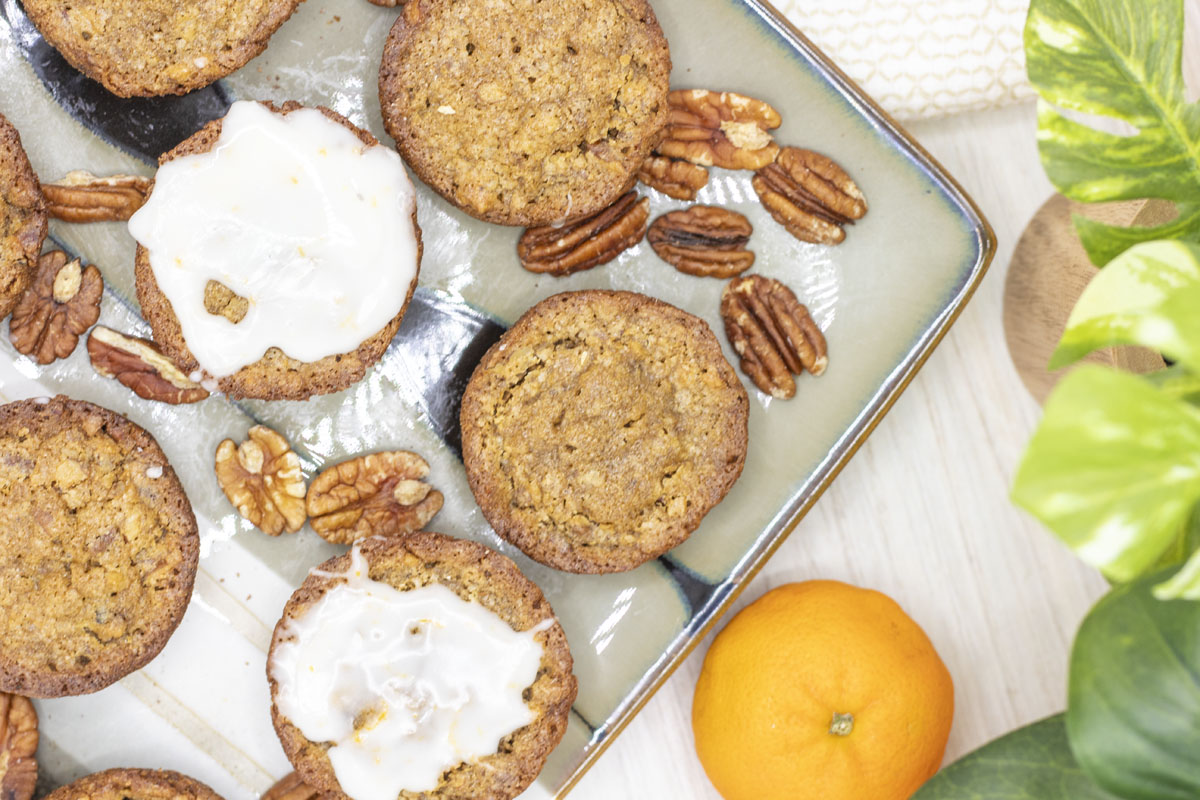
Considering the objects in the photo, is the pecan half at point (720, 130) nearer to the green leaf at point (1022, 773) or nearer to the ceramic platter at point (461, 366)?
the ceramic platter at point (461, 366)

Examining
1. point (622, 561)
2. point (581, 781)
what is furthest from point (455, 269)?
point (581, 781)

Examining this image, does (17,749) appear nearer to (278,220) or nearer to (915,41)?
(278,220)

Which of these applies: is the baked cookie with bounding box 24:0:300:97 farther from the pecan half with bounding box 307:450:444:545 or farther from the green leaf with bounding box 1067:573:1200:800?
the green leaf with bounding box 1067:573:1200:800

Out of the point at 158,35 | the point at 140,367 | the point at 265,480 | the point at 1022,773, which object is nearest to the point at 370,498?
the point at 265,480

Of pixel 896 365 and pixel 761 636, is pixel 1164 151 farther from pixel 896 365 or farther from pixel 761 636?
pixel 761 636

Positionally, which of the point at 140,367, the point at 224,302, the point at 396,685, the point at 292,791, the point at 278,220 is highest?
the point at 278,220

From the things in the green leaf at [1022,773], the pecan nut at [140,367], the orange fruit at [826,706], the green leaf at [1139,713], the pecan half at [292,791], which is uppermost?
the green leaf at [1139,713]

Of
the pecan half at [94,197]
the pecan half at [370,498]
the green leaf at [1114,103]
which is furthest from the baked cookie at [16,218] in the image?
the green leaf at [1114,103]
